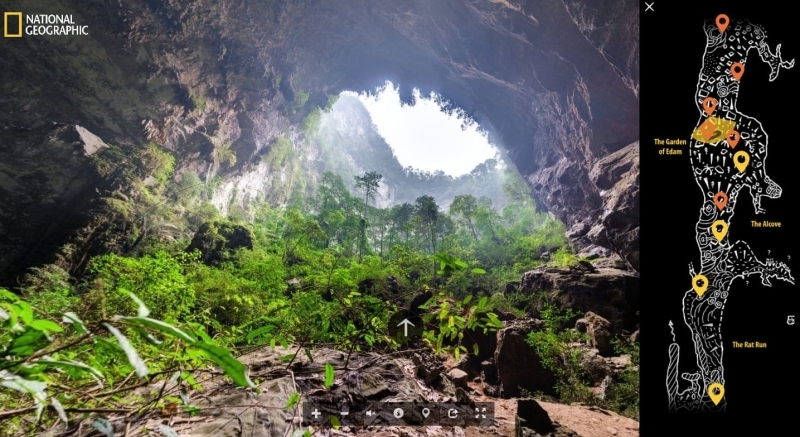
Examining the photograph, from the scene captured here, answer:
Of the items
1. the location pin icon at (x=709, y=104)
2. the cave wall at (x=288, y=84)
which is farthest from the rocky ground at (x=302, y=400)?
the cave wall at (x=288, y=84)

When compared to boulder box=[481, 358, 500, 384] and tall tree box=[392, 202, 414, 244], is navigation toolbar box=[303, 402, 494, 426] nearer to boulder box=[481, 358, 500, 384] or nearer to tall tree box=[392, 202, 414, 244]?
boulder box=[481, 358, 500, 384]

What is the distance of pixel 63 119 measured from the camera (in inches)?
413

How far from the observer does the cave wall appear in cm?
960

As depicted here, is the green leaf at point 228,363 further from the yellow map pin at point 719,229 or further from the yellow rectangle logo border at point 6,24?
the yellow rectangle logo border at point 6,24

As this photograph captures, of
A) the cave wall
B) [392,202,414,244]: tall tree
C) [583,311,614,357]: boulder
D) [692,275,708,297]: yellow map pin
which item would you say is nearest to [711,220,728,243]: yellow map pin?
[692,275,708,297]: yellow map pin

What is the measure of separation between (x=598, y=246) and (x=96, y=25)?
73.4 feet

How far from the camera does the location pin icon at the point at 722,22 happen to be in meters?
2.57

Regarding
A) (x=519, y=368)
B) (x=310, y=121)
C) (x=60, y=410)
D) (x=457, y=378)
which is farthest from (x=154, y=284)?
(x=310, y=121)

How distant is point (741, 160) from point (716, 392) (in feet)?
6.39

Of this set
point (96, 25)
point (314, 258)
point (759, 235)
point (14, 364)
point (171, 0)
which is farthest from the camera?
point (171, 0)

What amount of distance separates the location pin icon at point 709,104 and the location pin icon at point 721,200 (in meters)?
0.74

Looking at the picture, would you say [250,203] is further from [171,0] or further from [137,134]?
[171,0]

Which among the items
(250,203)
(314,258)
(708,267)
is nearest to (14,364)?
(708,267)

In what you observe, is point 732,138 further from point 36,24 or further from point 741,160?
point 36,24
